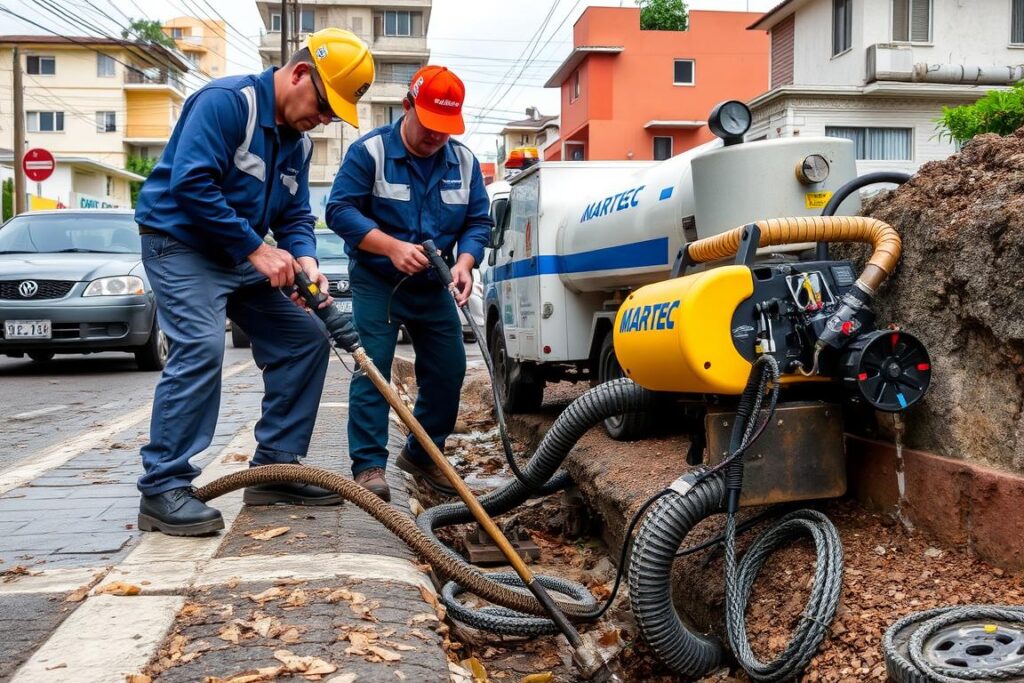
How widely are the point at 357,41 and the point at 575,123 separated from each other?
1584 inches

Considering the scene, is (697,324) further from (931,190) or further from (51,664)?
(51,664)

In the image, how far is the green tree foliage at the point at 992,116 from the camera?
13.4m

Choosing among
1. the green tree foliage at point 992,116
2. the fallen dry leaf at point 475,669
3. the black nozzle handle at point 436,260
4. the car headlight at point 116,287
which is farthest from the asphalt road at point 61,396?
the green tree foliage at point 992,116

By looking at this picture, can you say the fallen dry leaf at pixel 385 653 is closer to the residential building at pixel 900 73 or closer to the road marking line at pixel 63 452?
the road marking line at pixel 63 452

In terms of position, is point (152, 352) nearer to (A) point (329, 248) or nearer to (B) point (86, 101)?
(A) point (329, 248)

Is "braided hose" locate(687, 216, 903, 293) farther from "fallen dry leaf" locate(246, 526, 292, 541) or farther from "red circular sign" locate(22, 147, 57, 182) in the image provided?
"red circular sign" locate(22, 147, 57, 182)

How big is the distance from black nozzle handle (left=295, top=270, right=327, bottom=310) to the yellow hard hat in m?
0.62

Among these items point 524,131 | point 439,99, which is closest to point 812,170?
point 439,99

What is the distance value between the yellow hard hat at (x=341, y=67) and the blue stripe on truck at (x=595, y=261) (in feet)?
7.92

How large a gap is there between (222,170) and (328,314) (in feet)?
2.20

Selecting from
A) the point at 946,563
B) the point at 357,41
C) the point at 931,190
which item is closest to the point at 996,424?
the point at 946,563

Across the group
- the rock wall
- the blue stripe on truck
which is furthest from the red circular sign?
the rock wall

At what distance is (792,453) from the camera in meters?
3.84

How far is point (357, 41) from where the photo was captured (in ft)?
13.2
